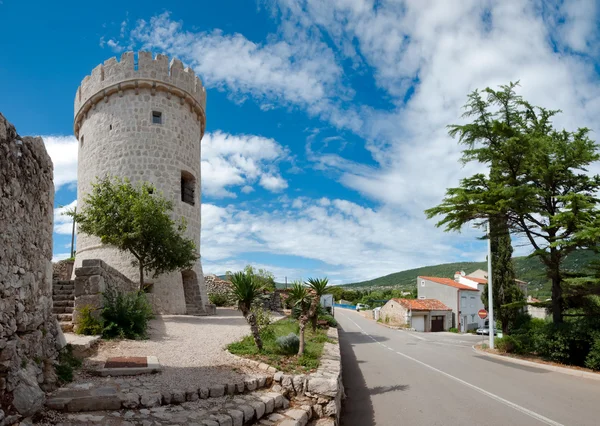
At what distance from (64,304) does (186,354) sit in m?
5.07

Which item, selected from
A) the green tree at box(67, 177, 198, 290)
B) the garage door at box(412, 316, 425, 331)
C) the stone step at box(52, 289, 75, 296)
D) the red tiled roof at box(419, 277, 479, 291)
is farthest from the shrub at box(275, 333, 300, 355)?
the red tiled roof at box(419, 277, 479, 291)

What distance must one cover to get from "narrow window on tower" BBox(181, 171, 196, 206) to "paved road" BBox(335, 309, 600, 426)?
11654 mm

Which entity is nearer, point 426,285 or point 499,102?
point 499,102

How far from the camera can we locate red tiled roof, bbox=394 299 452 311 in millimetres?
40631

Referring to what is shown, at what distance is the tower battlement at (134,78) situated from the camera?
62.3ft

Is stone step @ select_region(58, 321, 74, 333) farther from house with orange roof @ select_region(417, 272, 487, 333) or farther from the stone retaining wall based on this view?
house with orange roof @ select_region(417, 272, 487, 333)

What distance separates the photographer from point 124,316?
1017cm

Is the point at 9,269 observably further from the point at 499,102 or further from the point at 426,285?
the point at 426,285

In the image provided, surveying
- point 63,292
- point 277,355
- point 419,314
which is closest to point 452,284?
Result: point 419,314

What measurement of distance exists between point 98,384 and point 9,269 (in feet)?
7.25

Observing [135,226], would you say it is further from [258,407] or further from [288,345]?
[258,407]

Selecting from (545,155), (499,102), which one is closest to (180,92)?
(499,102)

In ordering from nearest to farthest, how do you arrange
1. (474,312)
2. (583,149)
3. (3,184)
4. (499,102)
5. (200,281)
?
(3,184), (583,149), (499,102), (200,281), (474,312)

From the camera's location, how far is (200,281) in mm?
20219
